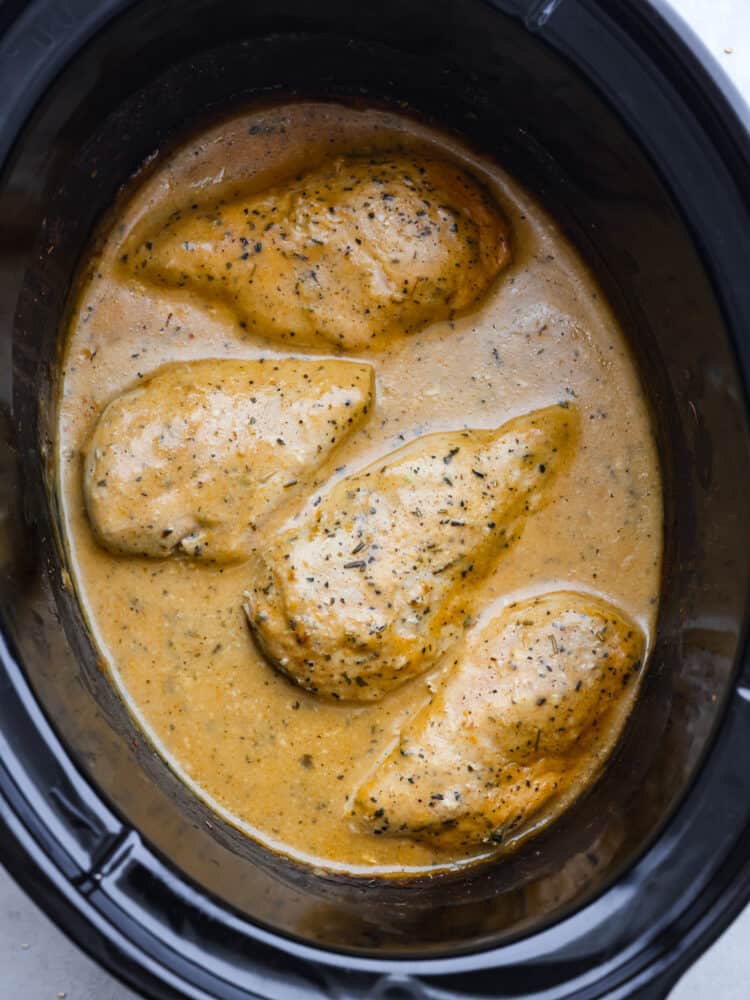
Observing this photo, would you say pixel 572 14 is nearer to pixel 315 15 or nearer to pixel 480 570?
pixel 315 15

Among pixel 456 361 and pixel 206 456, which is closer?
pixel 206 456

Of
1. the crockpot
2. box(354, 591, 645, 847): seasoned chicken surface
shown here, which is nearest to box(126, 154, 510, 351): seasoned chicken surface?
the crockpot

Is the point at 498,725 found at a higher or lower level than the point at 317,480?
lower

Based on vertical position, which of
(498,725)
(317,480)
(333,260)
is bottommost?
(498,725)

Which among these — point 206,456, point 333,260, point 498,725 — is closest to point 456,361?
point 333,260

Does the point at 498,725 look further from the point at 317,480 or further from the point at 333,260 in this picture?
the point at 333,260

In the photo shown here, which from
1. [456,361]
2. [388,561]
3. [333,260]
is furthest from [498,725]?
A: [333,260]

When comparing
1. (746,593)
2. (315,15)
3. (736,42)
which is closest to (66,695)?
(746,593)
